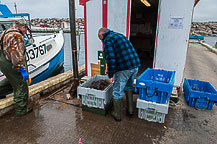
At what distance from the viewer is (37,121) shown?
3.39m

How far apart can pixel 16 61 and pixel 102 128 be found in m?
2.27

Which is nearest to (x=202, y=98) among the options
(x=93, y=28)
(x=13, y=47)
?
(x=93, y=28)

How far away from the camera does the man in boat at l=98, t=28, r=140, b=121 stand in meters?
3.06

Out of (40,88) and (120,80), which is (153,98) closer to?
(120,80)

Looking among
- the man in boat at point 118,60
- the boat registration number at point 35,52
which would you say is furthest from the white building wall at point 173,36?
the boat registration number at point 35,52

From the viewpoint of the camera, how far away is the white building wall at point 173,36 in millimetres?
4000

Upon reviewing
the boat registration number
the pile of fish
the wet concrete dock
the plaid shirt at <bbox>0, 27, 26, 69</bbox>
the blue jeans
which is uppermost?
the plaid shirt at <bbox>0, 27, 26, 69</bbox>

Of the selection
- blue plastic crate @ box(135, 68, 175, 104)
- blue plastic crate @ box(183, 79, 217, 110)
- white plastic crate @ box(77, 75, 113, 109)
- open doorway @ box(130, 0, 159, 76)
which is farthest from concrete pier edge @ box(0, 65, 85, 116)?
open doorway @ box(130, 0, 159, 76)

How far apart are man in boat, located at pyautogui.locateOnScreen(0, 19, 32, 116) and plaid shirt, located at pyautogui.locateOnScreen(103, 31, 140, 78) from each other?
1817 mm

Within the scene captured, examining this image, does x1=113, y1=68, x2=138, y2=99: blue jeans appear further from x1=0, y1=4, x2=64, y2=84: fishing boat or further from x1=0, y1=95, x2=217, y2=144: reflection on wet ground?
x1=0, y1=4, x2=64, y2=84: fishing boat

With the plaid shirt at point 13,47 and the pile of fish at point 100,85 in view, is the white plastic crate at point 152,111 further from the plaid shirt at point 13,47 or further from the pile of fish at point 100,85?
the plaid shirt at point 13,47

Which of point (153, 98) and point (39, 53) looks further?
point (39, 53)

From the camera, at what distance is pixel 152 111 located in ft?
11.0

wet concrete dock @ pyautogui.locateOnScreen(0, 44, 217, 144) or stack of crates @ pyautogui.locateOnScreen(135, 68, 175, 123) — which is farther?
stack of crates @ pyautogui.locateOnScreen(135, 68, 175, 123)
